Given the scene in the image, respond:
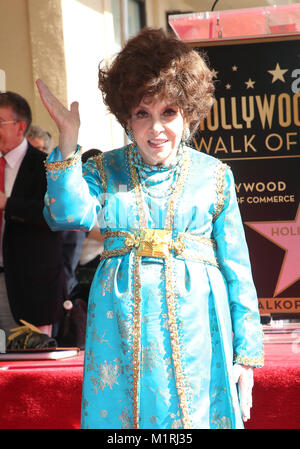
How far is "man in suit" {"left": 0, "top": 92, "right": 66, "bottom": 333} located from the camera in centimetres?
372

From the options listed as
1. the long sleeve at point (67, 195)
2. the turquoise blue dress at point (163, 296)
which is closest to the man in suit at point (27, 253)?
the turquoise blue dress at point (163, 296)

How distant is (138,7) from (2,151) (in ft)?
14.9

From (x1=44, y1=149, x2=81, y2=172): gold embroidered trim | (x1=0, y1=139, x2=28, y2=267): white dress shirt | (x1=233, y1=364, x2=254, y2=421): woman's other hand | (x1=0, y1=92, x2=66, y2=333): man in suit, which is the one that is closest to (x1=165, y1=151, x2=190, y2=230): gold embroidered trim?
(x1=44, y1=149, x2=81, y2=172): gold embroidered trim

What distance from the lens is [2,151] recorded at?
406cm

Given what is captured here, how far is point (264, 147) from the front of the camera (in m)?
3.29

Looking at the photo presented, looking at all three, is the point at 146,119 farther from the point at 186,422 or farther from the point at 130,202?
the point at 186,422

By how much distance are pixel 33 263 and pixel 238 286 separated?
1832 mm

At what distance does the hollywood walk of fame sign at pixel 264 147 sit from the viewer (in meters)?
3.26

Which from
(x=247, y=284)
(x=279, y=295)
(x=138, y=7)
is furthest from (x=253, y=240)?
(x=138, y=7)

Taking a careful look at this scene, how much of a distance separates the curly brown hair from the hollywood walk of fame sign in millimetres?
1043

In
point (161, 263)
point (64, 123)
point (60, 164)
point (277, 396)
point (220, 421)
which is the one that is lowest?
point (277, 396)

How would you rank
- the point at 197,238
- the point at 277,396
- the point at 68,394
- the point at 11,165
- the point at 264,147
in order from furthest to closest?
the point at 11,165
the point at 264,147
the point at 68,394
the point at 277,396
the point at 197,238

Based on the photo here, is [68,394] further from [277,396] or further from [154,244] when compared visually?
[154,244]

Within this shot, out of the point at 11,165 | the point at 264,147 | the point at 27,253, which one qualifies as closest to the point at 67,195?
the point at 264,147
